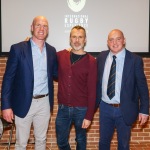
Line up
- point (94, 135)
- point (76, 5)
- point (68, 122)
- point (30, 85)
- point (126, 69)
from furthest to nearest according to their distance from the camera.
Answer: point (94, 135)
point (76, 5)
point (68, 122)
point (126, 69)
point (30, 85)

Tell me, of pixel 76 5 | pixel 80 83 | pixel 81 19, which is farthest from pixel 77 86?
pixel 76 5

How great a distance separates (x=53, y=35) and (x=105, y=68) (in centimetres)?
130

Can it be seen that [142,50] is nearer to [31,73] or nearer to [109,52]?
[109,52]

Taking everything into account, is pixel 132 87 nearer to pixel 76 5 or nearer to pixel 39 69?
pixel 39 69

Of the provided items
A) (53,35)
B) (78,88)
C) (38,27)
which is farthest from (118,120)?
(53,35)

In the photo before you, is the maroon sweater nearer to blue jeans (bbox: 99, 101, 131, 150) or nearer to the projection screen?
blue jeans (bbox: 99, 101, 131, 150)

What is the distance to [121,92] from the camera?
281 cm

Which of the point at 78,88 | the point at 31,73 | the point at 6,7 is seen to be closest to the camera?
the point at 31,73

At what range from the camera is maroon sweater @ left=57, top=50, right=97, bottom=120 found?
2.84 meters

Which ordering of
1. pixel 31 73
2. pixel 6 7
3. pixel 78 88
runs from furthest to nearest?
1. pixel 6 7
2. pixel 78 88
3. pixel 31 73

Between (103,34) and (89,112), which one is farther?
(103,34)

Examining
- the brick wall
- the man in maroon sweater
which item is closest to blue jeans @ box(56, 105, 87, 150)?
the man in maroon sweater

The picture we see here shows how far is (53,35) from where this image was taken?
3936 mm

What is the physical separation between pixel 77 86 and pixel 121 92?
48 centimetres
